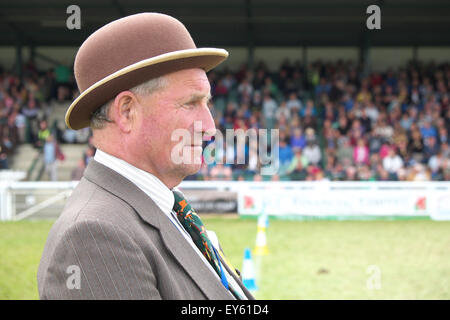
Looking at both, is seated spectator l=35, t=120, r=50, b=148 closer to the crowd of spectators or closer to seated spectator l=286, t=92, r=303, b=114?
the crowd of spectators

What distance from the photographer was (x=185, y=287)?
1.43 m

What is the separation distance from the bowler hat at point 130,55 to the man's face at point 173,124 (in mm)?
56

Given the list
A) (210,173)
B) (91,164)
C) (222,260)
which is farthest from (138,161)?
(210,173)

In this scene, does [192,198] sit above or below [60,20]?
below

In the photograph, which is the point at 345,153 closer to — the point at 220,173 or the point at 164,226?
the point at 220,173

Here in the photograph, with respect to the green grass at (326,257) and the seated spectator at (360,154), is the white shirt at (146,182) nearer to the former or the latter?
the green grass at (326,257)

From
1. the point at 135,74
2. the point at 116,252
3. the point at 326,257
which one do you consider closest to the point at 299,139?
the point at 326,257

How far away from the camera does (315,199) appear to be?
12.3 meters

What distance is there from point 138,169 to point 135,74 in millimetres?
293

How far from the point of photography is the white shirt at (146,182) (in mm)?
1562

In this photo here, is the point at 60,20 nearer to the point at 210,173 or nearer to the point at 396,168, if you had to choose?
the point at 210,173

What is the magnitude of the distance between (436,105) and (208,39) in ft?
32.0

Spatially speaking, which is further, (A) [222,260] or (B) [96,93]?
(A) [222,260]

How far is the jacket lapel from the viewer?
1468 millimetres
